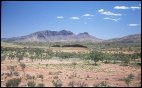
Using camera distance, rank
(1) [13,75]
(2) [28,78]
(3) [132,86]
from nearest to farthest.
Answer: (3) [132,86] → (2) [28,78] → (1) [13,75]

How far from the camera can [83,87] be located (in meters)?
19.8

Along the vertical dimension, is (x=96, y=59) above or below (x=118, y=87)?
below

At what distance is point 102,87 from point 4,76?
32.8 ft

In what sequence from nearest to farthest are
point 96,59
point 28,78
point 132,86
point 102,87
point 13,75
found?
point 102,87
point 132,86
point 28,78
point 13,75
point 96,59

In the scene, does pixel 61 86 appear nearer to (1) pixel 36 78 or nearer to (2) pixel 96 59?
(1) pixel 36 78

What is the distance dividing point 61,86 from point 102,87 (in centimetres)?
298

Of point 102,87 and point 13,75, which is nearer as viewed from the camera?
point 102,87

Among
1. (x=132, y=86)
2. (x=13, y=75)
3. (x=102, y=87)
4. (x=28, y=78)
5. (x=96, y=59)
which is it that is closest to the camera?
(x=102, y=87)

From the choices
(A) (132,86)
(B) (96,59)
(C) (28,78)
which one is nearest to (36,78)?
(C) (28,78)

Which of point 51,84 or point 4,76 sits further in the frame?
point 4,76

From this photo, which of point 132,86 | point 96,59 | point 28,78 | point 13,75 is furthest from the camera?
point 96,59

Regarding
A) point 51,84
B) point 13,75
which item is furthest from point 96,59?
point 51,84

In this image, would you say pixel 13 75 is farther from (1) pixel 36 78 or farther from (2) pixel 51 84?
(2) pixel 51 84

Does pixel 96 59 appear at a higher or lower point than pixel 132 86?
lower
